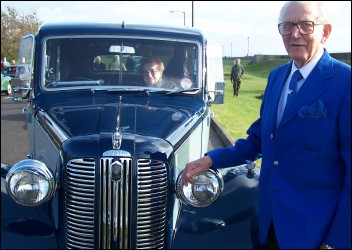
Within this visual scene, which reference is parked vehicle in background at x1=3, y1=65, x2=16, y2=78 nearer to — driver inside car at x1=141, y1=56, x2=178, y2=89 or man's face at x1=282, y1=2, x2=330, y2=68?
driver inside car at x1=141, y1=56, x2=178, y2=89

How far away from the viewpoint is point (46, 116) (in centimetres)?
353

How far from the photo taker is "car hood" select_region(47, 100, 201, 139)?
2988 millimetres

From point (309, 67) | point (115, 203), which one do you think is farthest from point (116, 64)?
point (309, 67)

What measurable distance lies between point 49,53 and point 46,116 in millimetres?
800

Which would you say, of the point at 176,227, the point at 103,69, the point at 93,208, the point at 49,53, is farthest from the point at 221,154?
the point at 49,53

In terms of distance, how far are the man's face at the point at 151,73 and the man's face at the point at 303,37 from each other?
6.37 ft

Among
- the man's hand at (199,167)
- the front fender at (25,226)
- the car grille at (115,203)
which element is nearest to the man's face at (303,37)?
the man's hand at (199,167)

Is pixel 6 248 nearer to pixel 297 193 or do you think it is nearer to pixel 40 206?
pixel 40 206

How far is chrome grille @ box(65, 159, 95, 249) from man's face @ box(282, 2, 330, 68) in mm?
1308

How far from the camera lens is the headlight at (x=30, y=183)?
272cm

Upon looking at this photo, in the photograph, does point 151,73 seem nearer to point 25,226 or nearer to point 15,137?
point 25,226

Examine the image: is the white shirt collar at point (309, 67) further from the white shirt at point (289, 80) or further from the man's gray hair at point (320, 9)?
the man's gray hair at point (320, 9)

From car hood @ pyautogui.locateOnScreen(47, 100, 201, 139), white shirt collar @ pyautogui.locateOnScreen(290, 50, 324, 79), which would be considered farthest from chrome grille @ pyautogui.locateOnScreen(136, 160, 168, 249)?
white shirt collar @ pyautogui.locateOnScreen(290, 50, 324, 79)

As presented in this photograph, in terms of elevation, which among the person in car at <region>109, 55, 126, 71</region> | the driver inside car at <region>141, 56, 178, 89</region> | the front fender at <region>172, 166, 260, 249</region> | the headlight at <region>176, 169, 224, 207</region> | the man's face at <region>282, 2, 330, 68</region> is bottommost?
the front fender at <region>172, 166, 260, 249</region>
